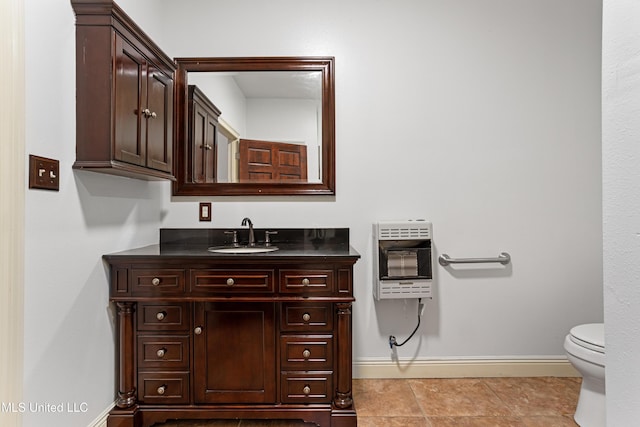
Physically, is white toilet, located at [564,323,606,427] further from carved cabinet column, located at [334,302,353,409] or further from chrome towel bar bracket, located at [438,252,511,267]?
carved cabinet column, located at [334,302,353,409]

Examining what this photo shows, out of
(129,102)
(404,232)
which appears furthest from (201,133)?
(404,232)

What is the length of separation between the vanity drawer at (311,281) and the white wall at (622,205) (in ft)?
3.84

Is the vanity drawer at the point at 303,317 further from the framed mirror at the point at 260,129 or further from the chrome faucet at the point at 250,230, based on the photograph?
the framed mirror at the point at 260,129

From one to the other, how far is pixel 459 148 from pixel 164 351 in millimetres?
2109

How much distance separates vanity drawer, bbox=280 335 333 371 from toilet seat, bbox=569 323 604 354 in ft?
4.09

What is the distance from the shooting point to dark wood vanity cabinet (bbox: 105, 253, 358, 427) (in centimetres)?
174

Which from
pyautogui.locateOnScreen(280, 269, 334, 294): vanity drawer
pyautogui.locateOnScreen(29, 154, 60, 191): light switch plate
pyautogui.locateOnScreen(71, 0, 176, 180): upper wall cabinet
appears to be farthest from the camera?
pyautogui.locateOnScreen(280, 269, 334, 294): vanity drawer

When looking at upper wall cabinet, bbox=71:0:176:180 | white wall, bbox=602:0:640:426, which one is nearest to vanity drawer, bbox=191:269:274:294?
upper wall cabinet, bbox=71:0:176:180

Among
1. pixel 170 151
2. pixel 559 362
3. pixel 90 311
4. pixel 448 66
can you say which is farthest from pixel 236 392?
pixel 448 66

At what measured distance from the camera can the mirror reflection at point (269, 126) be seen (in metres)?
2.31

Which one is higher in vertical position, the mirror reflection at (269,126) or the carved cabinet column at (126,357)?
the mirror reflection at (269,126)

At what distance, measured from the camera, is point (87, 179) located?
63.5 inches

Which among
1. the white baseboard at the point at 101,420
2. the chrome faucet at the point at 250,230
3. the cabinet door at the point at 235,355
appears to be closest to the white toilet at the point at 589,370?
the cabinet door at the point at 235,355

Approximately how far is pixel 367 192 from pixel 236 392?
1.38m
